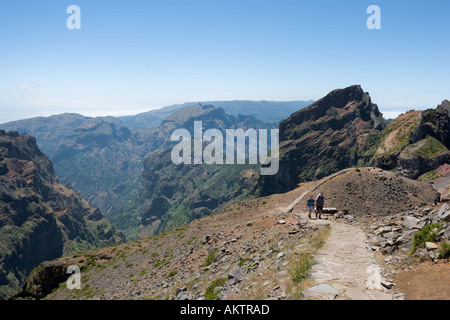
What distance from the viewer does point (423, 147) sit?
10294cm

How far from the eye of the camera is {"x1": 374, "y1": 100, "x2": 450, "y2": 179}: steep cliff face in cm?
9638

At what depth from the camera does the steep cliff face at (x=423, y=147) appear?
9638 cm

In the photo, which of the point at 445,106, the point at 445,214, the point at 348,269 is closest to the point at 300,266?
the point at 348,269

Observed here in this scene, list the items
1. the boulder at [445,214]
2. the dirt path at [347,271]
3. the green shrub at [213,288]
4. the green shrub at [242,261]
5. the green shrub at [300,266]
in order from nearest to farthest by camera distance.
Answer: the dirt path at [347,271]
the green shrub at [300,266]
the boulder at [445,214]
the green shrub at [213,288]
the green shrub at [242,261]

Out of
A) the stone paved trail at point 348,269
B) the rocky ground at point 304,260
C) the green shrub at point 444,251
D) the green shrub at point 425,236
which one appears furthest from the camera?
the green shrub at point 425,236

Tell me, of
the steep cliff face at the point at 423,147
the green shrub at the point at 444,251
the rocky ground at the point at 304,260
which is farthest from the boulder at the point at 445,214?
the steep cliff face at the point at 423,147

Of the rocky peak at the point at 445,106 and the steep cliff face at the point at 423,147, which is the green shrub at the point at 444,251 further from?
the rocky peak at the point at 445,106

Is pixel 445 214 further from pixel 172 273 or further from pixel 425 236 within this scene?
pixel 172 273

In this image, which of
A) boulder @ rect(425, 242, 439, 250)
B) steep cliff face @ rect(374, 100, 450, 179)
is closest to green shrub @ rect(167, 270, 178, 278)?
boulder @ rect(425, 242, 439, 250)

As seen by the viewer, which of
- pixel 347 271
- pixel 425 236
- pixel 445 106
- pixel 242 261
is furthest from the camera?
pixel 445 106

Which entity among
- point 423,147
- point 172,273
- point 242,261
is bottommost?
point 172,273
